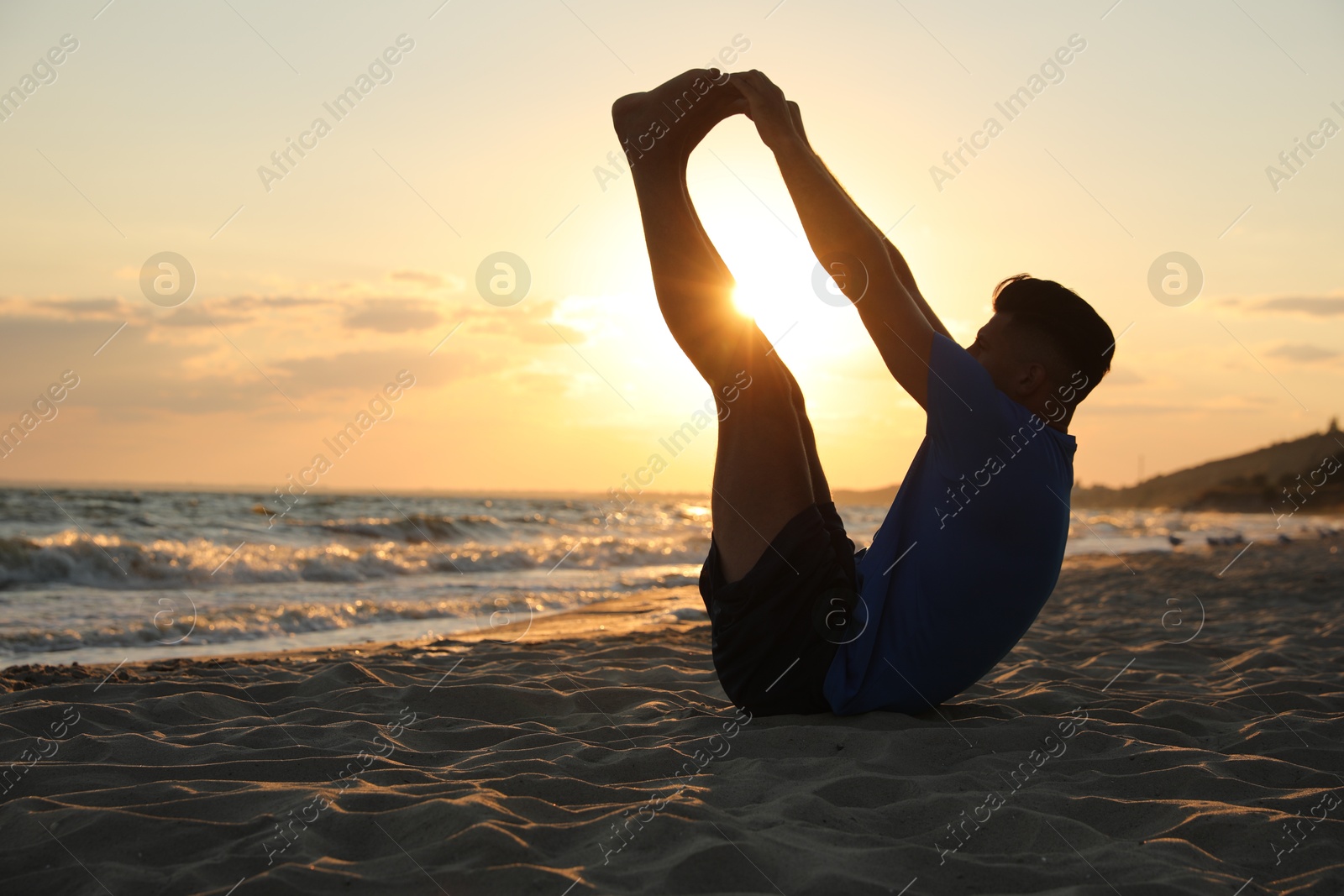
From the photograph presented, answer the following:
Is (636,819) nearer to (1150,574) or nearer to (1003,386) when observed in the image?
(1003,386)

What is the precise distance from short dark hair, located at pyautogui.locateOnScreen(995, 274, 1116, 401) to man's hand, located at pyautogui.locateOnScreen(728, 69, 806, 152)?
27.8 inches

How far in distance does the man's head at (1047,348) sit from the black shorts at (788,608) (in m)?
0.60

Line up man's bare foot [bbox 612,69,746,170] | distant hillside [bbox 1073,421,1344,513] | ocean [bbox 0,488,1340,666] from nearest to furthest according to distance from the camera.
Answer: man's bare foot [bbox 612,69,746,170] < ocean [bbox 0,488,1340,666] < distant hillside [bbox 1073,421,1344,513]

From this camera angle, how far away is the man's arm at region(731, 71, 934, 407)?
6.52ft

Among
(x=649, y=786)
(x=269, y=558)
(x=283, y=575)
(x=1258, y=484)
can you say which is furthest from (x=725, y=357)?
(x=1258, y=484)

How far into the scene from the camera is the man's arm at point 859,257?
78.2 inches

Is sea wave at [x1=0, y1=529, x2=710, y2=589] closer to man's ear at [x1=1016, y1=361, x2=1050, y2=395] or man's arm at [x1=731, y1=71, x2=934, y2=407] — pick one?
man's arm at [x1=731, y1=71, x2=934, y2=407]

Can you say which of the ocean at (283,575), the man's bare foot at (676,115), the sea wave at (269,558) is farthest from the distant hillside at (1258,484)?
the man's bare foot at (676,115)

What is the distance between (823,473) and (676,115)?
1.09 meters

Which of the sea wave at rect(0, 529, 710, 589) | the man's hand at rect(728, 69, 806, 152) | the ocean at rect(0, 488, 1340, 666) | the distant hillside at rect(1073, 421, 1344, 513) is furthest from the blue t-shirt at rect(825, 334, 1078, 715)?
the distant hillside at rect(1073, 421, 1344, 513)

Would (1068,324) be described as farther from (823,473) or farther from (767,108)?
(767,108)

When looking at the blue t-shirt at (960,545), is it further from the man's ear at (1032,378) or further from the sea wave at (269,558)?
the sea wave at (269,558)

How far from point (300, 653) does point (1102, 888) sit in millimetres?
4510

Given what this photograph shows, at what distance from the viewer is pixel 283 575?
33.3ft
